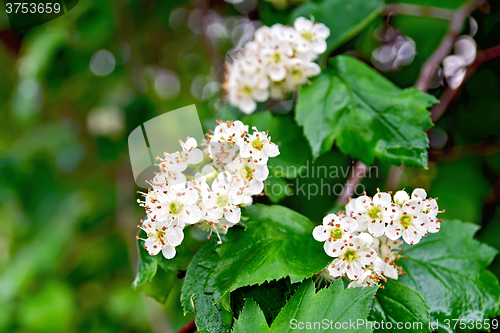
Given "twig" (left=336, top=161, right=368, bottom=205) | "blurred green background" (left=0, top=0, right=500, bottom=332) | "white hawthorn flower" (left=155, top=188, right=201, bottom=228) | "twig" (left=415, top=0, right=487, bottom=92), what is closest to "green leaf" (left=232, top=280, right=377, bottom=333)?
"white hawthorn flower" (left=155, top=188, right=201, bottom=228)

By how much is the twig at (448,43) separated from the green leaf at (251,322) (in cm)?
108

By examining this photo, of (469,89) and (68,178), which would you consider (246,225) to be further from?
(68,178)

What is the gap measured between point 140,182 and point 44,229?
1.84 m

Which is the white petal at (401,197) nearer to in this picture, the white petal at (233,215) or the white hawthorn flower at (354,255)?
the white hawthorn flower at (354,255)

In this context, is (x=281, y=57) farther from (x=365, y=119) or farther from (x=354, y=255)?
(x=354, y=255)

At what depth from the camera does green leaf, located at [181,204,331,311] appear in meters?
0.74

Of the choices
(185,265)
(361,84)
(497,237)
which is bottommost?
(497,237)

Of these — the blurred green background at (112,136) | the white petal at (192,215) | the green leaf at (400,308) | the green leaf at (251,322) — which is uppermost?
the white petal at (192,215)

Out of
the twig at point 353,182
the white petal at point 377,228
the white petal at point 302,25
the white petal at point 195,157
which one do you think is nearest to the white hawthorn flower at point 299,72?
the white petal at point 302,25

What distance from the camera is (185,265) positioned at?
0.89 m

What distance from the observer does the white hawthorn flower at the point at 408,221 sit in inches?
30.3

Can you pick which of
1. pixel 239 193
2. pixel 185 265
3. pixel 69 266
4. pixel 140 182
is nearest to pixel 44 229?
pixel 69 266

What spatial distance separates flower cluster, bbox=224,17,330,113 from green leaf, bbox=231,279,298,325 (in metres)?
0.65

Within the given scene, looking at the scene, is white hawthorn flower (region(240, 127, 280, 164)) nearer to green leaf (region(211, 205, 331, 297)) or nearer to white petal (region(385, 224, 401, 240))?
green leaf (region(211, 205, 331, 297))
